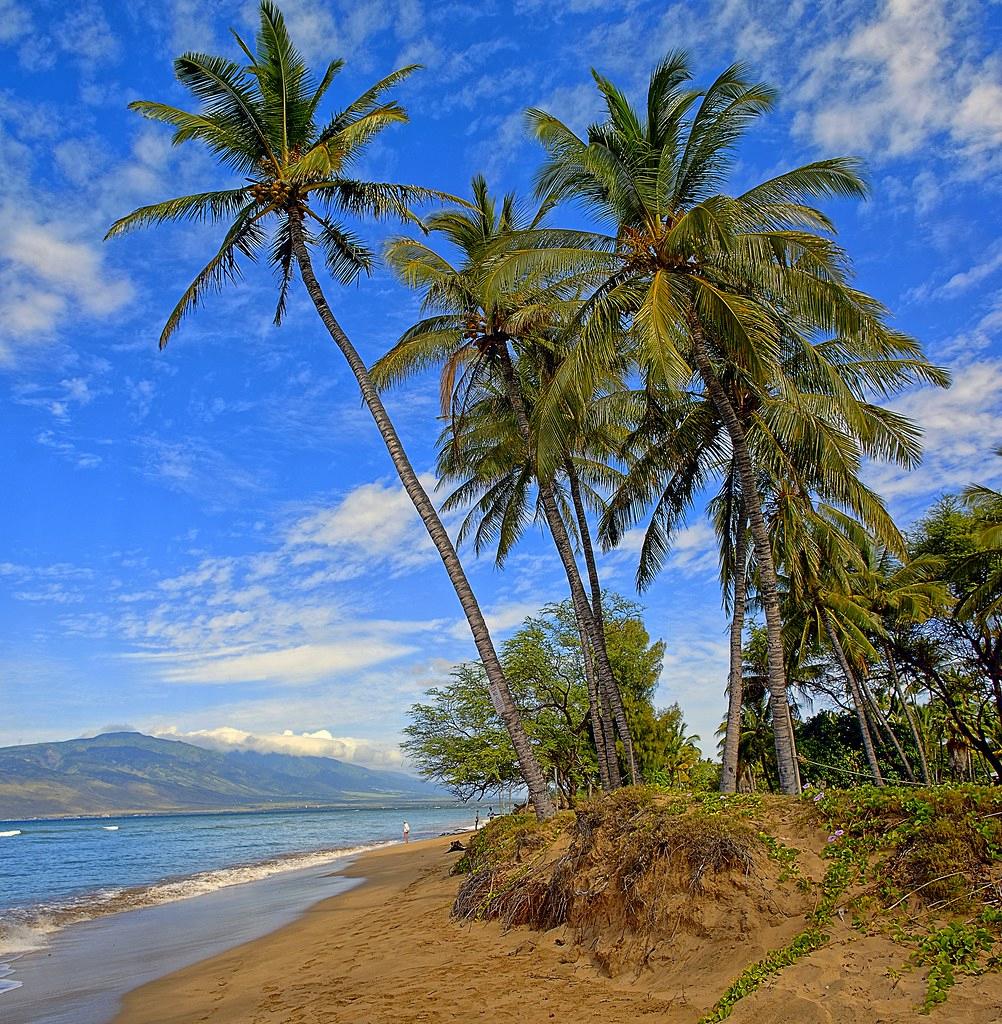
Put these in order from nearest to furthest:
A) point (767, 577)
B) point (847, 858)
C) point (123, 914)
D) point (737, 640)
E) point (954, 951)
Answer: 1. point (954, 951)
2. point (847, 858)
3. point (767, 577)
4. point (737, 640)
5. point (123, 914)

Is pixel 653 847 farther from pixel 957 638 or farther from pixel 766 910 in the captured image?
pixel 957 638

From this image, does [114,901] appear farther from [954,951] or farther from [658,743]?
[954,951]

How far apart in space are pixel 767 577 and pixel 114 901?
20659mm

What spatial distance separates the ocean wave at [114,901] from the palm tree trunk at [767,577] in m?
14.0

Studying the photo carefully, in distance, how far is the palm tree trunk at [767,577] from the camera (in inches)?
458

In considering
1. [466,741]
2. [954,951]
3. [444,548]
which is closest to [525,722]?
[466,741]

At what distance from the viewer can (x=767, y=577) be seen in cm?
1209

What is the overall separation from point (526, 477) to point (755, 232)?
839 cm

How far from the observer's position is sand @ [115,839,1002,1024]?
5.10 m

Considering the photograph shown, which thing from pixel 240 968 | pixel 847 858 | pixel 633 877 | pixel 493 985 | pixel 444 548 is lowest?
pixel 240 968

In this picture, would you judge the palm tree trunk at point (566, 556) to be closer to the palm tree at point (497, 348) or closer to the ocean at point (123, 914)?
the palm tree at point (497, 348)

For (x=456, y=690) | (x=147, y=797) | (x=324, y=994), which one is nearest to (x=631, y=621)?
(x=456, y=690)

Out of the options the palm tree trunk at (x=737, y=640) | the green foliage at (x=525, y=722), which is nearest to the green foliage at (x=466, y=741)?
the green foliage at (x=525, y=722)

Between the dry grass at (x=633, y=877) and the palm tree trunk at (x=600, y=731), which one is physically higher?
the palm tree trunk at (x=600, y=731)
